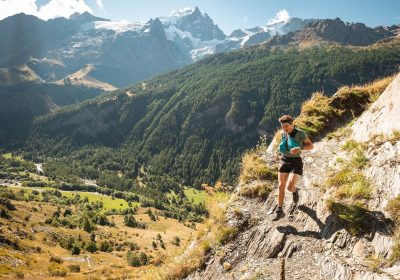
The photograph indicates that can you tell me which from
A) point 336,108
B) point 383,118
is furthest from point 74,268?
point 383,118

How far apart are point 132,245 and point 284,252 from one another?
149176 millimetres

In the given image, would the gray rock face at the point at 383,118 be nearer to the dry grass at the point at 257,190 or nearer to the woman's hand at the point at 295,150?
the woman's hand at the point at 295,150

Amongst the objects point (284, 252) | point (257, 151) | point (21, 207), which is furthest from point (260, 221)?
point (21, 207)

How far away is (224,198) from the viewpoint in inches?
706

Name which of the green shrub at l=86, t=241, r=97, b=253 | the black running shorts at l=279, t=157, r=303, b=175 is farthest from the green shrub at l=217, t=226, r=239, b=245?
the green shrub at l=86, t=241, r=97, b=253

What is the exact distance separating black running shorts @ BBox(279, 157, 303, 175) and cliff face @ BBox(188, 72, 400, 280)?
4.35 ft

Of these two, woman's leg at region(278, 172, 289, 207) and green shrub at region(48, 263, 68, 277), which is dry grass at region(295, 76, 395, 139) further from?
green shrub at region(48, 263, 68, 277)

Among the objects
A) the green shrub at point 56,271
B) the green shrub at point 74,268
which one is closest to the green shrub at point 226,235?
the green shrub at point 56,271

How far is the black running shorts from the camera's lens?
1379 cm

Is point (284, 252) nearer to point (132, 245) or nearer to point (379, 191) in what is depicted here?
point (379, 191)

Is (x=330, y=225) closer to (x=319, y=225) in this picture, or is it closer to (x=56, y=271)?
(x=319, y=225)

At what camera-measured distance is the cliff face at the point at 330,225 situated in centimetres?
1029

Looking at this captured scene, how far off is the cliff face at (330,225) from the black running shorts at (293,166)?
133 cm

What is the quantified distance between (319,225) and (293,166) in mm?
2534
